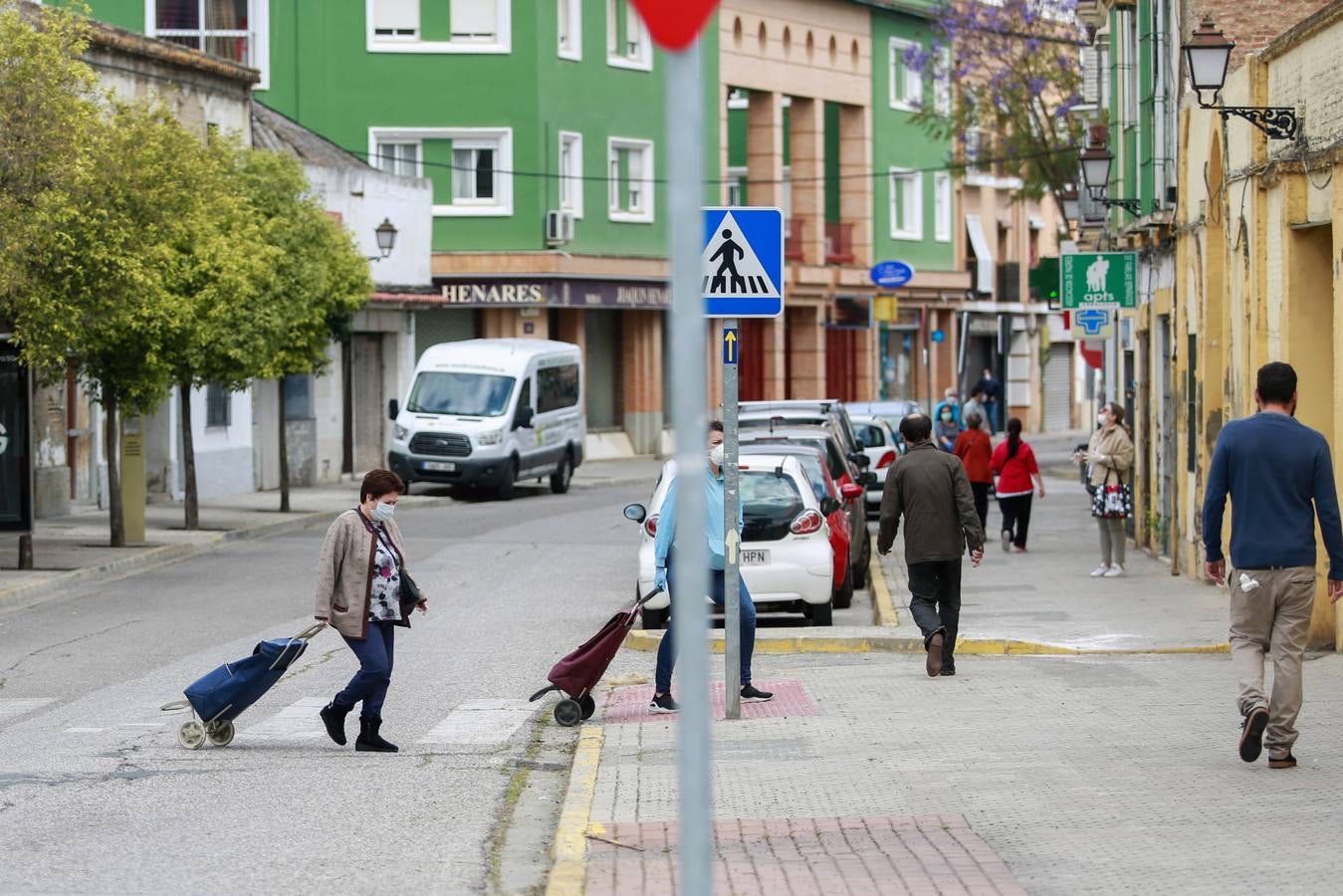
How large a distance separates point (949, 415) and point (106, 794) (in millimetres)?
26333

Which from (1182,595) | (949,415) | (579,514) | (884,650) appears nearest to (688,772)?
(884,650)

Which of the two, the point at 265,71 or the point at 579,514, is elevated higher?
the point at 265,71

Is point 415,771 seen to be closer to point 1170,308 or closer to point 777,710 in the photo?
point 777,710

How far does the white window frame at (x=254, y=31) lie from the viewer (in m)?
45.2

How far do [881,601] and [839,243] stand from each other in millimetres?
40877

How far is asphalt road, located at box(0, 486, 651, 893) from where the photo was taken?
→ 8.66 metres

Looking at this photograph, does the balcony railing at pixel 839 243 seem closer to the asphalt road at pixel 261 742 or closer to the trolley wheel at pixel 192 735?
the asphalt road at pixel 261 742

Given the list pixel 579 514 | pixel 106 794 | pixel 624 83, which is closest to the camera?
pixel 106 794

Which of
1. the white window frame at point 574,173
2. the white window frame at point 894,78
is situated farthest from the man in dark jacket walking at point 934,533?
the white window frame at point 894,78

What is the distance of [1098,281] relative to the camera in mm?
24156

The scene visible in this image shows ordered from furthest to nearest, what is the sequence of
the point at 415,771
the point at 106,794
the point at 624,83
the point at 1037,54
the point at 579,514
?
the point at 624,83
the point at 1037,54
the point at 579,514
the point at 415,771
the point at 106,794

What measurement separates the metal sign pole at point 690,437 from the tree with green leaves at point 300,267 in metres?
24.2

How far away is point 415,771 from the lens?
1098 centimetres

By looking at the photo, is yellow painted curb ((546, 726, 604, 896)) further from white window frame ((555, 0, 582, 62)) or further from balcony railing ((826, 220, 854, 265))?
balcony railing ((826, 220, 854, 265))
